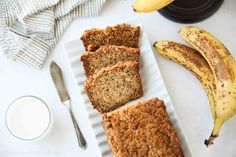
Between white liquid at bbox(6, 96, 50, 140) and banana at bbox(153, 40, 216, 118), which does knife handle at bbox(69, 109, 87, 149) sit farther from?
banana at bbox(153, 40, 216, 118)

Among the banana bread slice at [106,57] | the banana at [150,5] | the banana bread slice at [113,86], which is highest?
the banana at [150,5]

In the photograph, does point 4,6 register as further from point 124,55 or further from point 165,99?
point 165,99

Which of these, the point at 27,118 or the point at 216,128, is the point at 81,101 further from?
the point at 216,128

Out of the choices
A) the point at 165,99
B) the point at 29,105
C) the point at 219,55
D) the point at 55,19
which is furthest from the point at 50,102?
the point at 219,55

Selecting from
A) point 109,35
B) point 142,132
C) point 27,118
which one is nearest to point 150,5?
point 109,35

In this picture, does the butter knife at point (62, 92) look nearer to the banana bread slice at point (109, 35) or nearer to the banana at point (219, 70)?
the banana bread slice at point (109, 35)

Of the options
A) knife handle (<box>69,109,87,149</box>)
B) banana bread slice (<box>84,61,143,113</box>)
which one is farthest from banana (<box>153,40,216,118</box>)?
knife handle (<box>69,109,87,149</box>)

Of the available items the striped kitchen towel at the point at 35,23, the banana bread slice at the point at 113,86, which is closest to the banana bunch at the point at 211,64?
the banana bread slice at the point at 113,86
